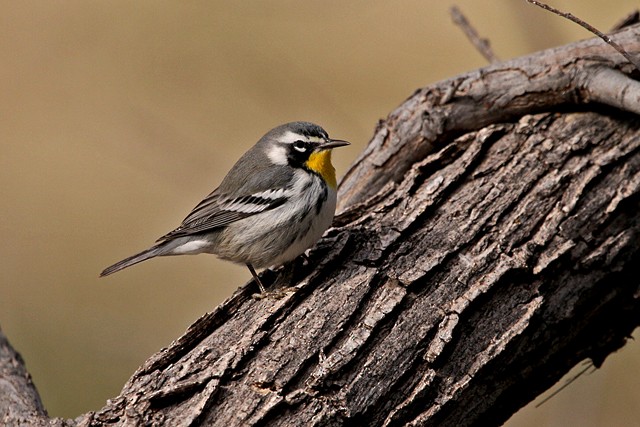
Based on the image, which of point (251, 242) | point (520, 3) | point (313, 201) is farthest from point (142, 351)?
point (520, 3)

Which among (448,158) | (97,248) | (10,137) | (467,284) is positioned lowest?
(467,284)

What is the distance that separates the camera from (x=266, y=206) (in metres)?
4.51

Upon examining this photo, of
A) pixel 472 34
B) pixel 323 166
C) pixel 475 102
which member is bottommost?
pixel 475 102

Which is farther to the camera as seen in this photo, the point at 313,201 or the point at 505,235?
the point at 313,201

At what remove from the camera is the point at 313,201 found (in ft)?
14.2

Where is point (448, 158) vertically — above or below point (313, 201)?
below

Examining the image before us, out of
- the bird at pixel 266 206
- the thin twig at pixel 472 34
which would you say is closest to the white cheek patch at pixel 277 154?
the bird at pixel 266 206

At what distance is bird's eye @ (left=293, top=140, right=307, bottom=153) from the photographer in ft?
15.3

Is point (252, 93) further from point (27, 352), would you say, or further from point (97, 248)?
point (27, 352)

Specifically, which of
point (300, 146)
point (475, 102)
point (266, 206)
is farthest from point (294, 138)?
point (475, 102)

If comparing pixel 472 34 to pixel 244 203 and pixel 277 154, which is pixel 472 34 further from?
pixel 244 203

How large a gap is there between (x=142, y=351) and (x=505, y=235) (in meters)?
3.19

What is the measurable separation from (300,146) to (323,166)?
21 centimetres

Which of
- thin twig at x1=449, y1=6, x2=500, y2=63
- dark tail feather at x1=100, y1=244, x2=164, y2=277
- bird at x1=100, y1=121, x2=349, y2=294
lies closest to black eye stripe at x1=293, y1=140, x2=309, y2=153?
bird at x1=100, y1=121, x2=349, y2=294
